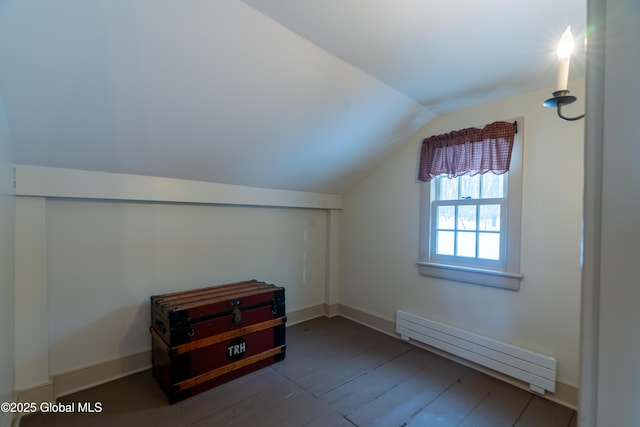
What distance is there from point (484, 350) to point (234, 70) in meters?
2.72

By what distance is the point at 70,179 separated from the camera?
192 cm

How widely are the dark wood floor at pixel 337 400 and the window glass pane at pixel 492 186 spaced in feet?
4.77

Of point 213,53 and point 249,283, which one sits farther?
point 249,283

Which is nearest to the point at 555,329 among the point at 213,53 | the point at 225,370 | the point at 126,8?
the point at 225,370

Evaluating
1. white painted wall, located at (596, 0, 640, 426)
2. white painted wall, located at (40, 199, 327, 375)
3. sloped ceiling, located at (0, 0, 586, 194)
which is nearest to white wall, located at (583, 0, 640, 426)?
white painted wall, located at (596, 0, 640, 426)

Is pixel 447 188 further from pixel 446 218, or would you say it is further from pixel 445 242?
pixel 445 242

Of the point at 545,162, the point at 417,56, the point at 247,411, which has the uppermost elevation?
the point at 417,56

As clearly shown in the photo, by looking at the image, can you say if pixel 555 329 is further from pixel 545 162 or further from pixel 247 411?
pixel 247 411

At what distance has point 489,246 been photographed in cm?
240

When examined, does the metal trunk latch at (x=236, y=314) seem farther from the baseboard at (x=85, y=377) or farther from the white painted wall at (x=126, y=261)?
the baseboard at (x=85, y=377)

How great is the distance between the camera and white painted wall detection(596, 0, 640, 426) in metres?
0.36

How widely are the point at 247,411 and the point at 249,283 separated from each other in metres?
1.13

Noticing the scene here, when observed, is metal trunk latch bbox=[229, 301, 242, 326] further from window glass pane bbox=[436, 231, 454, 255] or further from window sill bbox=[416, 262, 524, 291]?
window glass pane bbox=[436, 231, 454, 255]

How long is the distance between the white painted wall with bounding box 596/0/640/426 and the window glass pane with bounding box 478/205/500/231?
2243mm
